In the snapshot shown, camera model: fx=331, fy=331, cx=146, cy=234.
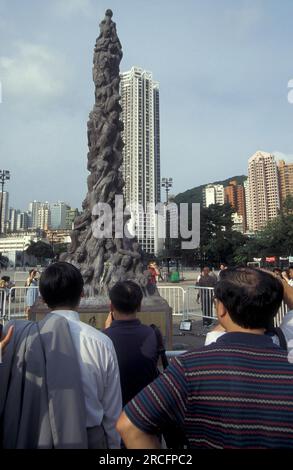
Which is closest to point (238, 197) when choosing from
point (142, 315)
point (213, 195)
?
point (213, 195)

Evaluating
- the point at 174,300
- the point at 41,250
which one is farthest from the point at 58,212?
the point at 174,300

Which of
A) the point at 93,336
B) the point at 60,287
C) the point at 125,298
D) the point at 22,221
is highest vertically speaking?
the point at 22,221

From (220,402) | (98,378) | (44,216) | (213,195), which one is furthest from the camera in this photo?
(44,216)

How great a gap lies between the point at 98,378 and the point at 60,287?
550 millimetres

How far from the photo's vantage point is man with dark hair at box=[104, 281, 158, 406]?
6.93 ft

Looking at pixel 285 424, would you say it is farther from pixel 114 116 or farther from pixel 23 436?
pixel 114 116

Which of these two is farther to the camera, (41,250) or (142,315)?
(41,250)

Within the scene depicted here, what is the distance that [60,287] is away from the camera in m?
1.91

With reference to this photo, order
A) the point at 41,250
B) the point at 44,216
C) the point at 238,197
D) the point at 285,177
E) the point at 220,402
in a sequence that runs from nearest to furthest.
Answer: the point at 220,402 → the point at 285,177 → the point at 41,250 → the point at 238,197 → the point at 44,216

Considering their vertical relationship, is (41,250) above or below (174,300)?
above

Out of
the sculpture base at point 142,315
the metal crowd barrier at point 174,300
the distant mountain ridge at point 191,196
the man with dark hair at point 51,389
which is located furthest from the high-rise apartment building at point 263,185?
the man with dark hair at point 51,389

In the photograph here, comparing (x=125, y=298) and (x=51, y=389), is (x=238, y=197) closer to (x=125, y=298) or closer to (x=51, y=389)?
(x=125, y=298)

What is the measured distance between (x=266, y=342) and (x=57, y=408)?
915mm

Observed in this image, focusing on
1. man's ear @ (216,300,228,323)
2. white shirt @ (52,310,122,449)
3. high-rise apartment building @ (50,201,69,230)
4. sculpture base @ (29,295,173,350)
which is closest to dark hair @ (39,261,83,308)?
white shirt @ (52,310,122,449)
